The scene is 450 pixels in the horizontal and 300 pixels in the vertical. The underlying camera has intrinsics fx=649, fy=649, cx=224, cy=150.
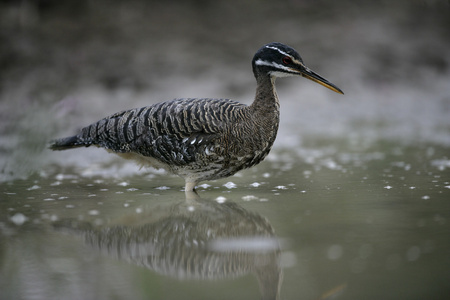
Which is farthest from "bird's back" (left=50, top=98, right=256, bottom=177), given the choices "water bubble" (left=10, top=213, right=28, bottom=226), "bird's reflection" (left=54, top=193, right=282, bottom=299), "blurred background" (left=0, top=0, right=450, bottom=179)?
"blurred background" (left=0, top=0, right=450, bottom=179)

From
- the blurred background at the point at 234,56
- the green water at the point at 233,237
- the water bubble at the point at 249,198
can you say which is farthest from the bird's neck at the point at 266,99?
the blurred background at the point at 234,56

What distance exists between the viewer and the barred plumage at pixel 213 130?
21.4 ft

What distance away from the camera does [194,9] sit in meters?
15.5

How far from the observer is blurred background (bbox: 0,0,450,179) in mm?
12875

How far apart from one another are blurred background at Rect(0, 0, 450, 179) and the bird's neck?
15.1 feet

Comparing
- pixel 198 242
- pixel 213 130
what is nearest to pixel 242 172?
pixel 213 130

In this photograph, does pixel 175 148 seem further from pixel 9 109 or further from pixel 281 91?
pixel 281 91

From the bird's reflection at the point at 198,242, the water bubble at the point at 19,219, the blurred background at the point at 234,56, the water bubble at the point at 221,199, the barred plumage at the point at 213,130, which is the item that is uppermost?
the blurred background at the point at 234,56

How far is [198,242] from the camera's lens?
469 cm

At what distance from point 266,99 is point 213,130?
2.33 ft

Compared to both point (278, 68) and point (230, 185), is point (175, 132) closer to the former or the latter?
point (230, 185)

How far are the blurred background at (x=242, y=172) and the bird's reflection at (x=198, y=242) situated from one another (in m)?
0.02

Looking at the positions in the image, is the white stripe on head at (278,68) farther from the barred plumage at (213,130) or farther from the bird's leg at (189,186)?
the bird's leg at (189,186)

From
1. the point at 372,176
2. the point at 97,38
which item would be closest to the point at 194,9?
the point at 97,38
